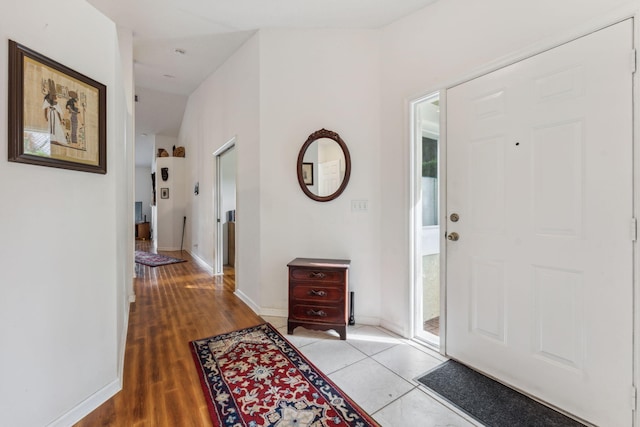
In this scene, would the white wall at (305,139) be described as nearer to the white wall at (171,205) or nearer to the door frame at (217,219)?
the door frame at (217,219)

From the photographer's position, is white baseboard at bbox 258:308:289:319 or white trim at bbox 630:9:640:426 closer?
white trim at bbox 630:9:640:426

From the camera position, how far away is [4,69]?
1142 millimetres

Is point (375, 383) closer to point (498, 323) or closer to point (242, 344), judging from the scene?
point (498, 323)

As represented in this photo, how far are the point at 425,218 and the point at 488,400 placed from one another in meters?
1.50

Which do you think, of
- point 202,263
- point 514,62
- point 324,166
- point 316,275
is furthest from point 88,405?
point 202,263

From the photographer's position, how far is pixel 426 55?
7.30ft

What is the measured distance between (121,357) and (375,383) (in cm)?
174

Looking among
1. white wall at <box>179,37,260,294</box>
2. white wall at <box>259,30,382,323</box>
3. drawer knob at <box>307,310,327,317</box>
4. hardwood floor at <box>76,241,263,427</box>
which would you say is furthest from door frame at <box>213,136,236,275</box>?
drawer knob at <box>307,310,327,317</box>

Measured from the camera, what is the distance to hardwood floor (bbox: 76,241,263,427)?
148 cm

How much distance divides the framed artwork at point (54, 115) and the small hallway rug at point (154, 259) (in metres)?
4.35

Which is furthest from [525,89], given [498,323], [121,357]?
[121,357]

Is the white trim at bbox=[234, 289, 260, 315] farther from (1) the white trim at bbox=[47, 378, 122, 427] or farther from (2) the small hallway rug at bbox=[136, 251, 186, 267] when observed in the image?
(2) the small hallway rug at bbox=[136, 251, 186, 267]

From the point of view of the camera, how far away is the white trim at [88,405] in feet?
4.46

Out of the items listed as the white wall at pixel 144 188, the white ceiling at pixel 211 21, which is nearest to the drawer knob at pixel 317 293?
the white ceiling at pixel 211 21
